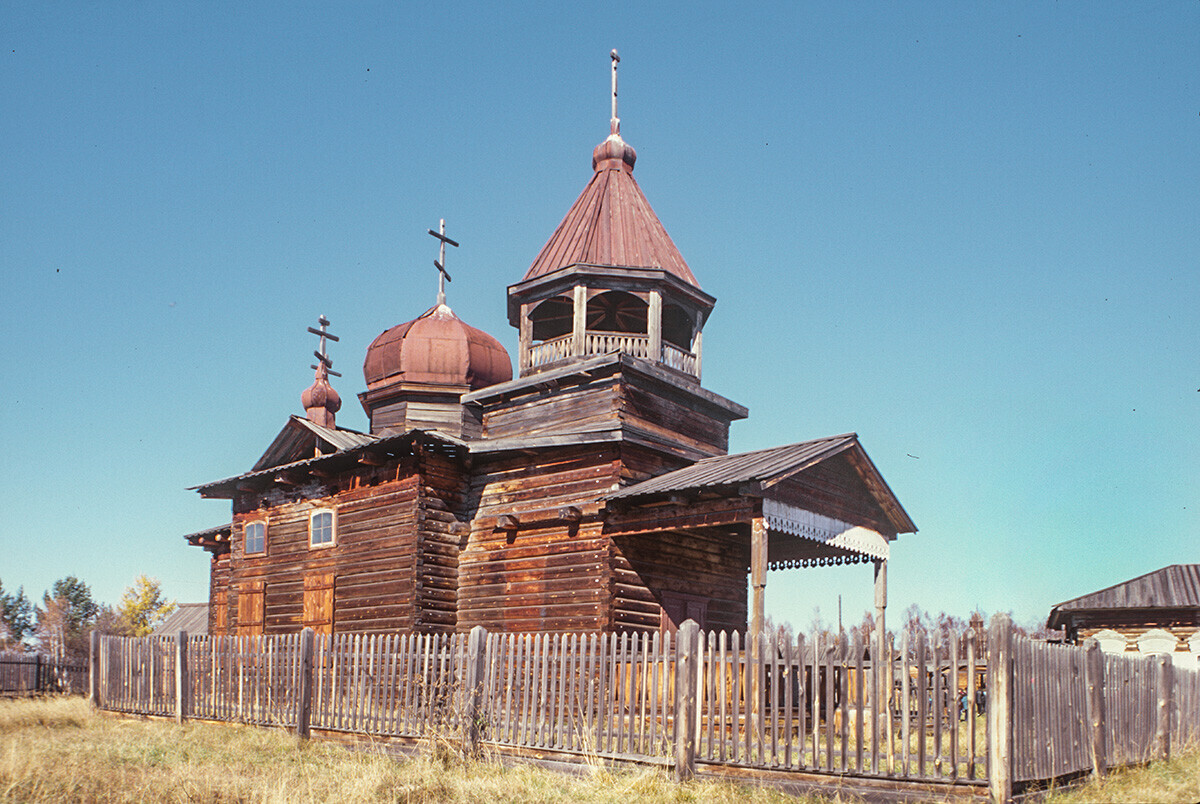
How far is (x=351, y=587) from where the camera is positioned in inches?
884

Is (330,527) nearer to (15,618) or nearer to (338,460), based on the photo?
(338,460)

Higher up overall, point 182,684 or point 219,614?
point 219,614

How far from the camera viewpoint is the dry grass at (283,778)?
33.2 ft

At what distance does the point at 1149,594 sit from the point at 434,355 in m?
22.1

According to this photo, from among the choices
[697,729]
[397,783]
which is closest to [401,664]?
[397,783]

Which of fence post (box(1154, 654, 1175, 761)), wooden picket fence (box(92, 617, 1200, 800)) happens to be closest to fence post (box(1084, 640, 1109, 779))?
wooden picket fence (box(92, 617, 1200, 800))

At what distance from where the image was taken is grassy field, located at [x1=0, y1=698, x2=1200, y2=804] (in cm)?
1013

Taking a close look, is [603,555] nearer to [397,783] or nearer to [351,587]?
[351,587]

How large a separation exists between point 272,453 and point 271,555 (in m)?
3.04

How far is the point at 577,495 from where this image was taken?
20188mm

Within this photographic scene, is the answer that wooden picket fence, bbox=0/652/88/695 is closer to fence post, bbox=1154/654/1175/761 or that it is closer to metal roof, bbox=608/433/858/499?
metal roof, bbox=608/433/858/499

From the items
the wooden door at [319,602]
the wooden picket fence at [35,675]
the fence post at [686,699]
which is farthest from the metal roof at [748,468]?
the wooden picket fence at [35,675]

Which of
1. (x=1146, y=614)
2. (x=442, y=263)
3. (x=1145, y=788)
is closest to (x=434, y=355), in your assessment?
(x=442, y=263)

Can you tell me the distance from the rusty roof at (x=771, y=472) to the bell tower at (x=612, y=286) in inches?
129
